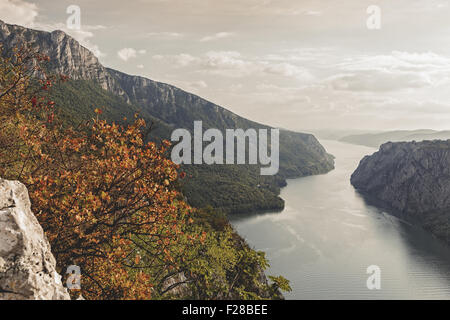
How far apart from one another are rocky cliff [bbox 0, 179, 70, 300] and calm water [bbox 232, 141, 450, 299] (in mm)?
72313

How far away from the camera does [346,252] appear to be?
95812 mm

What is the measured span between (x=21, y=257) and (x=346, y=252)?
10309 centimetres

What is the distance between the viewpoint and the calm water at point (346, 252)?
252 feet

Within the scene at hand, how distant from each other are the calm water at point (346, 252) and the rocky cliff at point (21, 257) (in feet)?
237

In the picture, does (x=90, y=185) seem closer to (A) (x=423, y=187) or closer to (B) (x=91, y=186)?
(B) (x=91, y=186)

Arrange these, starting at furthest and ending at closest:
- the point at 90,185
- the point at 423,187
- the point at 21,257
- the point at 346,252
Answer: the point at 423,187 < the point at 346,252 < the point at 90,185 < the point at 21,257

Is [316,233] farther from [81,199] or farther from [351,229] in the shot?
[81,199]

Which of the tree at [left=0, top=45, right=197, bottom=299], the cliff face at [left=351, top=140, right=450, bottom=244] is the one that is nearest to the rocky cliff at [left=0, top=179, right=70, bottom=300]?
the tree at [left=0, top=45, right=197, bottom=299]

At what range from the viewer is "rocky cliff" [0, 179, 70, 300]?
6.64 m

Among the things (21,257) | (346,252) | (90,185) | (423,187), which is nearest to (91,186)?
(90,185)

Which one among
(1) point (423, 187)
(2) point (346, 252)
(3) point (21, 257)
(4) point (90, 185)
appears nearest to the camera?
(3) point (21, 257)

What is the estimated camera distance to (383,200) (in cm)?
19562

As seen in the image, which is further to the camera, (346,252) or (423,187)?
(423,187)
